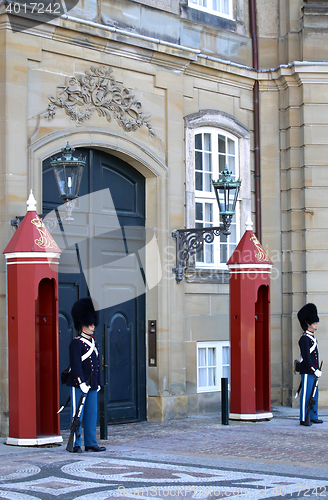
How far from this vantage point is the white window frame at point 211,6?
39.9ft

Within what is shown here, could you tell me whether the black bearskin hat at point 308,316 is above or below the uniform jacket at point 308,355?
above

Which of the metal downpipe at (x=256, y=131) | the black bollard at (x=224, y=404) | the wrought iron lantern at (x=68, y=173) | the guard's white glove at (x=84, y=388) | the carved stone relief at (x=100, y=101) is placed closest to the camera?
the guard's white glove at (x=84, y=388)

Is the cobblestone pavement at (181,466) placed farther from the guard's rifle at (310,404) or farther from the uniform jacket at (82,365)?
the uniform jacket at (82,365)

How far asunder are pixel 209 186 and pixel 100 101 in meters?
2.50

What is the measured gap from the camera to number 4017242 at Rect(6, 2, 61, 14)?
31.0 ft

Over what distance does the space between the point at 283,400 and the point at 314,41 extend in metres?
5.64

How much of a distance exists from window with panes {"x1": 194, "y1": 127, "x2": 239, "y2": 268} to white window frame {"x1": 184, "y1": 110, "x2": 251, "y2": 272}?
0.06 metres

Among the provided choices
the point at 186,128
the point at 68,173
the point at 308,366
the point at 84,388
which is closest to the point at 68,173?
the point at 68,173

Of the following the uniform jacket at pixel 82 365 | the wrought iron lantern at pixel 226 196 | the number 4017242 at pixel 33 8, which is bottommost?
→ the uniform jacket at pixel 82 365

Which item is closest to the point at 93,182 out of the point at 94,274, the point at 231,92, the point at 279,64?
the point at 94,274

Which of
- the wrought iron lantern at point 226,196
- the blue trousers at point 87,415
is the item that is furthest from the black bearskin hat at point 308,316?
the blue trousers at point 87,415

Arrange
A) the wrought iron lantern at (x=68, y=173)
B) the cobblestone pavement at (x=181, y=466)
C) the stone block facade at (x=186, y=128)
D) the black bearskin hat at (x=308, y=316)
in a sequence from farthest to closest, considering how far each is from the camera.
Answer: the black bearskin hat at (x=308, y=316), the stone block facade at (x=186, y=128), the wrought iron lantern at (x=68, y=173), the cobblestone pavement at (x=181, y=466)

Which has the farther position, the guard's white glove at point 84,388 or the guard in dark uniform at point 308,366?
the guard in dark uniform at point 308,366

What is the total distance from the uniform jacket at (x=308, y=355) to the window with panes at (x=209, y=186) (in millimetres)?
2130
